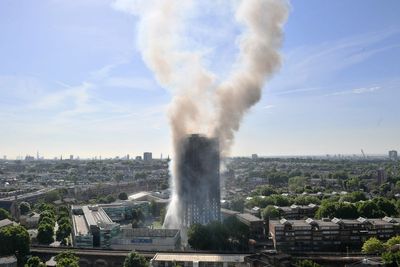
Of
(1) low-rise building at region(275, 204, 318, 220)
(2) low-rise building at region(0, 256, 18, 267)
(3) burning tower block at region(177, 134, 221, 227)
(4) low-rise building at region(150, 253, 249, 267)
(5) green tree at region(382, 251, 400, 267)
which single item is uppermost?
(3) burning tower block at region(177, 134, 221, 227)

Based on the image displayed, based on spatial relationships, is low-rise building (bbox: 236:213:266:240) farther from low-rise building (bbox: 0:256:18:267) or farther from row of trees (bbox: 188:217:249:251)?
low-rise building (bbox: 0:256:18:267)

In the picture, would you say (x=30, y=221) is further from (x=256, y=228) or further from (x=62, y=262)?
(x=62, y=262)

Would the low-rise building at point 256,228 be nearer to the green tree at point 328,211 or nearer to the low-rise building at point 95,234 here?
the green tree at point 328,211

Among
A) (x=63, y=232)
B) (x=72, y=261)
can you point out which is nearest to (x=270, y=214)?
(x=63, y=232)

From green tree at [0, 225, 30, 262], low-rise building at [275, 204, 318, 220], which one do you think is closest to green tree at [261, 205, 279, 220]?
low-rise building at [275, 204, 318, 220]

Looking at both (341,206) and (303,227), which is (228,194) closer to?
(341,206)

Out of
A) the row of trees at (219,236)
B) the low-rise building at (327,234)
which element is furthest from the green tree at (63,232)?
the low-rise building at (327,234)
